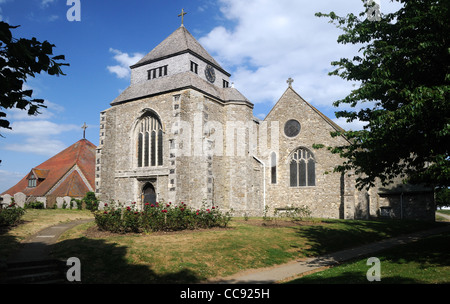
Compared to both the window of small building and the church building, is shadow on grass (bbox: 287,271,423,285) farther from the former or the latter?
the window of small building

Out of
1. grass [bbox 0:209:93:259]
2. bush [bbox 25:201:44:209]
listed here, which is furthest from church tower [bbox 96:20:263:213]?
grass [bbox 0:209:93:259]

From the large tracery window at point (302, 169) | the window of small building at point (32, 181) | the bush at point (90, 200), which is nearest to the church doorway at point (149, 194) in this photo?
the bush at point (90, 200)

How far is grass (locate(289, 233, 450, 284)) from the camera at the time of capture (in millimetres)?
8328

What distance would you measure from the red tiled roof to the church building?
17.9 ft

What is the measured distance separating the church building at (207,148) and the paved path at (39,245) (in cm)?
894

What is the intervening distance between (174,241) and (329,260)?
6409mm

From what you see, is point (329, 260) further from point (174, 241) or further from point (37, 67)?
point (37, 67)

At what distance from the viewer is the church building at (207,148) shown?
24.8 meters

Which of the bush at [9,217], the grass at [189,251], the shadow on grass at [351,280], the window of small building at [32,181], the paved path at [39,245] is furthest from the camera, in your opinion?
the window of small building at [32,181]

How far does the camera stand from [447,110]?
878 centimetres

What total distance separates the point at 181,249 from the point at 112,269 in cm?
289

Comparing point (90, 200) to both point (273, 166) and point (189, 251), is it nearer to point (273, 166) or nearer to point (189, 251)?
point (273, 166)

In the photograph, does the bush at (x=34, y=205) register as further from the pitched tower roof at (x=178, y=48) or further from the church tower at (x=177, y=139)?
the pitched tower roof at (x=178, y=48)
